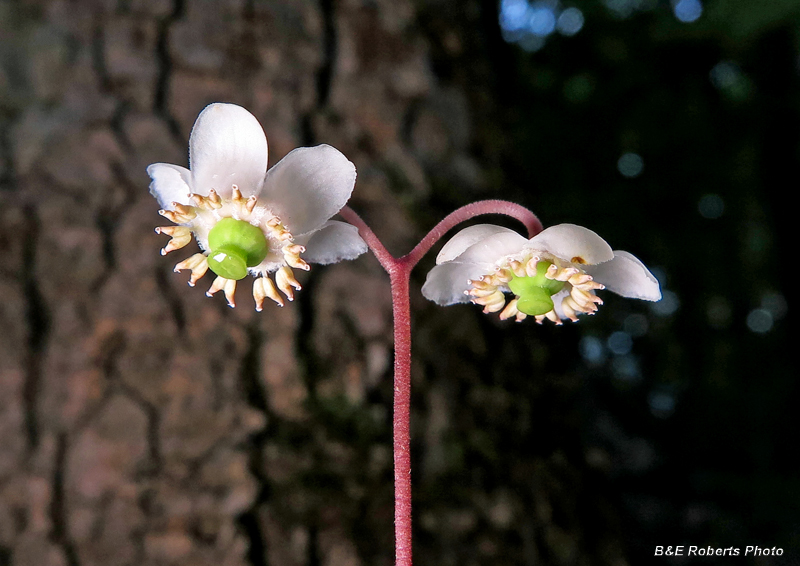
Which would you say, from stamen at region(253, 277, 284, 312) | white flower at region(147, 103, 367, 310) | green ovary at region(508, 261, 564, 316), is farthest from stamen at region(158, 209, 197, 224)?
green ovary at region(508, 261, 564, 316)

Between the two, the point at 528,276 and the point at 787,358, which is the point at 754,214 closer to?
the point at 787,358

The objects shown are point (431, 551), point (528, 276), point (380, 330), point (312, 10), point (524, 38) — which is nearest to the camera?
point (528, 276)

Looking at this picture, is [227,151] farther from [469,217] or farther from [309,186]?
[469,217]

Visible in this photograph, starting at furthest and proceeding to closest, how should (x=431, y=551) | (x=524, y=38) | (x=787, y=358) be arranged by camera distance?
(x=524, y=38), (x=787, y=358), (x=431, y=551)

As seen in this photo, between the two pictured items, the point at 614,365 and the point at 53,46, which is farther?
the point at 614,365

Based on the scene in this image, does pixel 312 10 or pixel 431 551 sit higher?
pixel 312 10

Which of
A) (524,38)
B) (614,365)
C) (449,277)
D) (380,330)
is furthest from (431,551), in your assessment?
(524,38)

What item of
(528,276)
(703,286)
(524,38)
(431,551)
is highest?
(524,38)
